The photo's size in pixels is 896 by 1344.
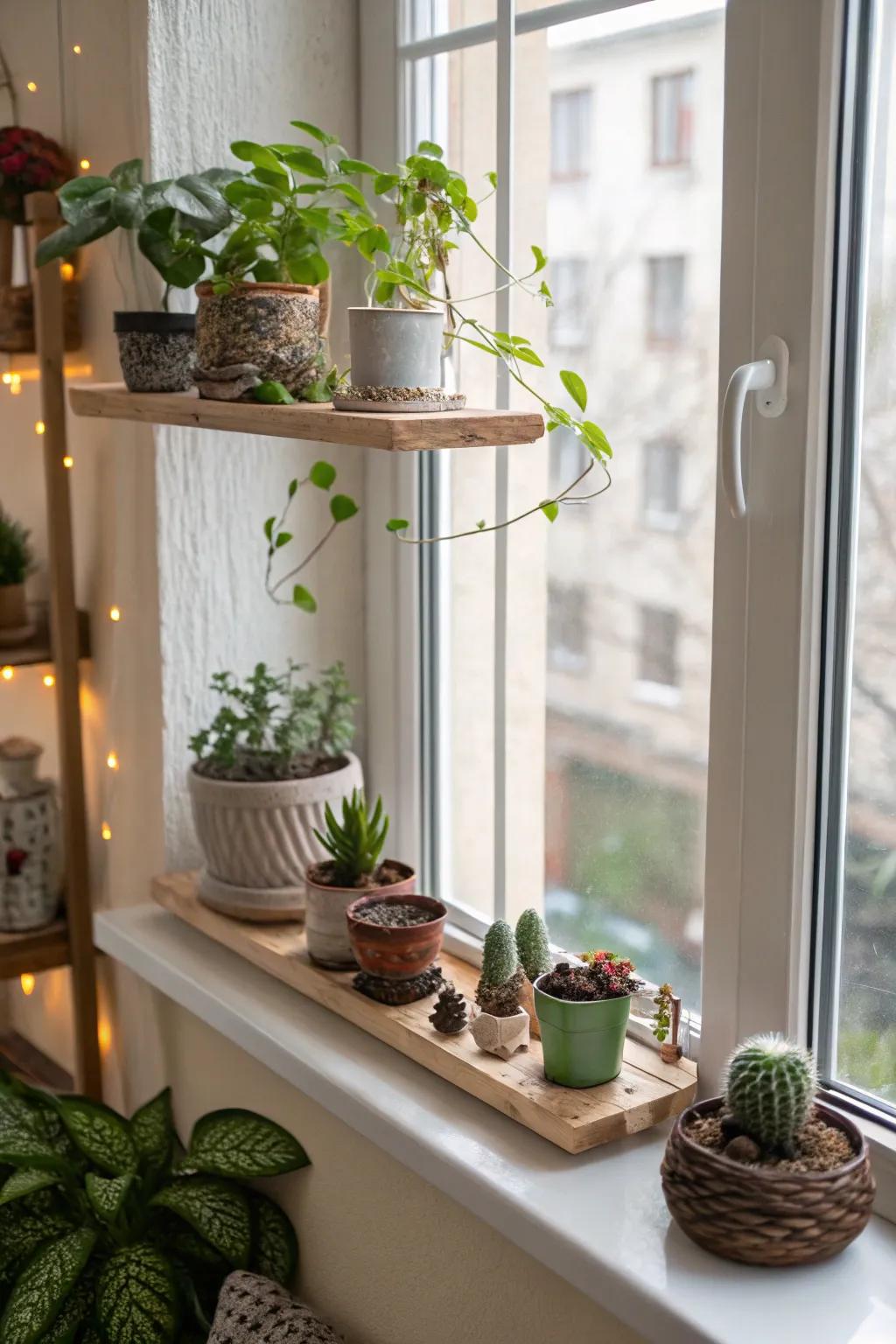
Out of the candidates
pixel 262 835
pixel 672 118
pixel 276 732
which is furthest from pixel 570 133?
pixel 262 835

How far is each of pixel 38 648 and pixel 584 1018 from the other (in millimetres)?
1032

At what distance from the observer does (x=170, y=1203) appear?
1562mm

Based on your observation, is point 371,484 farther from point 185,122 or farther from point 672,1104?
point 672,1104

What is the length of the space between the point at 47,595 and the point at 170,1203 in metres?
0.93

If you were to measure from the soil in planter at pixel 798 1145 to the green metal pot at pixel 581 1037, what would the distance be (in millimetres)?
136

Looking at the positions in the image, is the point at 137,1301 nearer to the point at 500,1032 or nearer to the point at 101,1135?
the point at 101,1135

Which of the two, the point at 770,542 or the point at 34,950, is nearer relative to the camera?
the point at 770,542

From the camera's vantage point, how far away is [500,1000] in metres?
1.40

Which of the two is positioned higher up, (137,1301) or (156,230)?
(156,230)

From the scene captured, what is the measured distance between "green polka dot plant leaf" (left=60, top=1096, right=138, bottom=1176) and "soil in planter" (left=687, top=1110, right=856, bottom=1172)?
78 centimetres

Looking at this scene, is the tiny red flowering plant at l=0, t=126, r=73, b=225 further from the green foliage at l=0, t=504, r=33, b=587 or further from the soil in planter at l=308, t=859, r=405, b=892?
the soil in planter at l=308, t=859, r=405, b=892

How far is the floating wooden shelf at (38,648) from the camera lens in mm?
1907

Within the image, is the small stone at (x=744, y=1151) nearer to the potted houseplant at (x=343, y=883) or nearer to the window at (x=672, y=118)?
the potted houseplant at (x=343, y=883)

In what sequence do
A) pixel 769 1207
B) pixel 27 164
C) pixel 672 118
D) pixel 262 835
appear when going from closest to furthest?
1. pixel 769 1207
2. pixel 672 118
3. pixel 262 835
4. pixel 27 164
